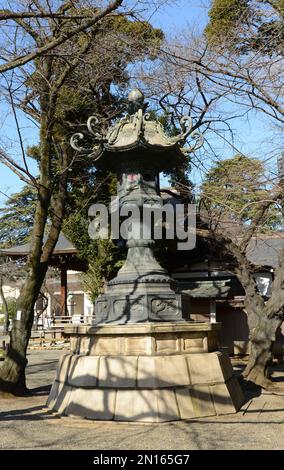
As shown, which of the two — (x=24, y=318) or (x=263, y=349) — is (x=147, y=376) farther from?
(x=263, y=349)

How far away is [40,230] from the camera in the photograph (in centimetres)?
962

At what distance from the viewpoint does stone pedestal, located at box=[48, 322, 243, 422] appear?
6.30 meters

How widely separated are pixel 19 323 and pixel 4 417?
2.65 m

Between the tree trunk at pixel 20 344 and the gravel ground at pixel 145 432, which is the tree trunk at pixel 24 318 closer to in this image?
the tree trunk at pixel 20 344

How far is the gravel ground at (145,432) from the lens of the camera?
17.1 feet

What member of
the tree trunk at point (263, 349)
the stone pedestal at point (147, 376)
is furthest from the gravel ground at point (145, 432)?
the tree trunk at point (263, 349)

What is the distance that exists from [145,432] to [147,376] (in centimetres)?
Answer: 78

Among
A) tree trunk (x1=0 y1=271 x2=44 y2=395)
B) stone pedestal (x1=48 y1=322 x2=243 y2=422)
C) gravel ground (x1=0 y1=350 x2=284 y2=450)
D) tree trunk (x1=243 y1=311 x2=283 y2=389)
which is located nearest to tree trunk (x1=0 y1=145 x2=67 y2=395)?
tree trunk (x1=0 y1=271 x2=44 y2=395)

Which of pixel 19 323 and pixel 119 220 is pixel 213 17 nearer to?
pixel 119 220

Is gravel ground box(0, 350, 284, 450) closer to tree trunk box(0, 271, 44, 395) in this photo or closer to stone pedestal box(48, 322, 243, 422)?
stone pedestal box(48, 322, 243, 422)

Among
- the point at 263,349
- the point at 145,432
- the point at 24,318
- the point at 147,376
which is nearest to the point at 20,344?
the point at 24,318

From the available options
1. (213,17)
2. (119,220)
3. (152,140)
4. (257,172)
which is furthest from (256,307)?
(213,17)

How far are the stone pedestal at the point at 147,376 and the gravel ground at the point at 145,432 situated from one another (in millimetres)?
168

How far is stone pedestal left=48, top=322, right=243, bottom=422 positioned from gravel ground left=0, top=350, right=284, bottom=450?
0.17m
